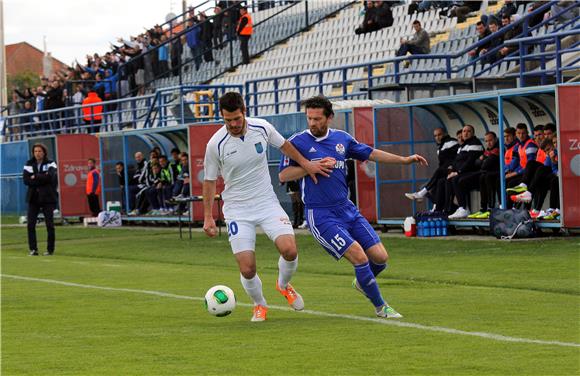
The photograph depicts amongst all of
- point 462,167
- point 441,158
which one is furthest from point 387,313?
point 441,158

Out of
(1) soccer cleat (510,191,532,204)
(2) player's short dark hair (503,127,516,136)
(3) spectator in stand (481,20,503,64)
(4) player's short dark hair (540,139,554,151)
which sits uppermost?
(3) spectator in stand (481,20,503,64)

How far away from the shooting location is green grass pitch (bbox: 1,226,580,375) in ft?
28.0

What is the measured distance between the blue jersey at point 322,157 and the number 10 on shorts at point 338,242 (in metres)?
0.37

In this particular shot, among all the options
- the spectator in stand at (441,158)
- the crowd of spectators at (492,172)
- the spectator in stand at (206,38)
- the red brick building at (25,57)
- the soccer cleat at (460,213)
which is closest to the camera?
the crowd of spectators at (492,172)

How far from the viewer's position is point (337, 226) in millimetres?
11078

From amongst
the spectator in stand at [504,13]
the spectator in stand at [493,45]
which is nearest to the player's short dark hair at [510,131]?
the spectator in stand at [493,45]

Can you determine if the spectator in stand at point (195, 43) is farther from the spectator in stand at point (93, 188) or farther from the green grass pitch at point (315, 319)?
the green grass pitch at point (315, 319)

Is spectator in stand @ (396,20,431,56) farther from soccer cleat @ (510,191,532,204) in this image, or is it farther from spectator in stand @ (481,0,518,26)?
soccer cleat @ (510,191,532,204)

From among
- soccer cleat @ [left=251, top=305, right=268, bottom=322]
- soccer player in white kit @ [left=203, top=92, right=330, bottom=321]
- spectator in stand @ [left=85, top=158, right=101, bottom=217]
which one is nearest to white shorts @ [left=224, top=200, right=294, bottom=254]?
soccer player in white kit @ [left=203, top=92, right=330, bottom=321]

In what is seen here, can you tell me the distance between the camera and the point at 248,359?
8828 mm

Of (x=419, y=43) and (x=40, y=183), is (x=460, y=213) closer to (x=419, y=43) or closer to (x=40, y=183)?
(x=419, y=43)

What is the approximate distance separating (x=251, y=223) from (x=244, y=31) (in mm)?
30252

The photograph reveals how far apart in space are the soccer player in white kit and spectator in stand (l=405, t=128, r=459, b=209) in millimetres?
12794

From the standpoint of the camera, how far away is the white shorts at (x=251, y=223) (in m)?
11.2
